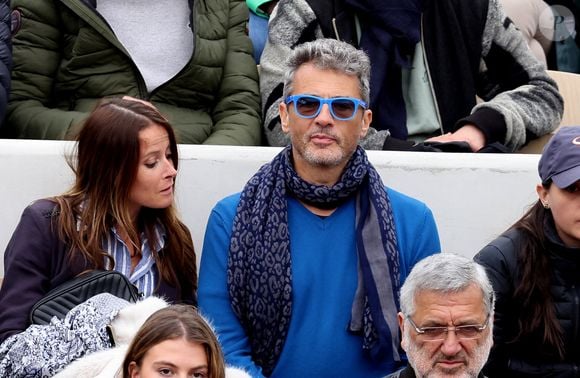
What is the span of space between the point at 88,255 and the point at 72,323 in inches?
16.9

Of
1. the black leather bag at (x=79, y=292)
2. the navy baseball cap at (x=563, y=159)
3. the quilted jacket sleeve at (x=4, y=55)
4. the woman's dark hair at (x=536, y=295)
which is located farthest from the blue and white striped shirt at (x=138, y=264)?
the navy baseball cap at (x=563, y=159)

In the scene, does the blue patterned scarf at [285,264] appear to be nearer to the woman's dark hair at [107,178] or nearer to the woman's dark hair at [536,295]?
the woman's dark hair at [107,178]

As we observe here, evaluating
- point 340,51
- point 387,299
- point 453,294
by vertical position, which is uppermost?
point 340,51

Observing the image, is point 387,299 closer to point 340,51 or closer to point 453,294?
point 453,294

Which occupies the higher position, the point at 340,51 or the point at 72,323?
the point at 340,51

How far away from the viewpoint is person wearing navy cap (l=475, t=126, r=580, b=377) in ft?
12.0

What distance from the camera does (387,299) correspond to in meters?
3.72

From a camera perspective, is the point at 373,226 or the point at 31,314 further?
the point at 373,226

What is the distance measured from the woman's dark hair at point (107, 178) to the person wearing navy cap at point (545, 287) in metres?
1.01

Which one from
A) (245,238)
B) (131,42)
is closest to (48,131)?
(131,42)

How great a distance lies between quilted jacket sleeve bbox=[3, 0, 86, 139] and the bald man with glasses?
1.96 m

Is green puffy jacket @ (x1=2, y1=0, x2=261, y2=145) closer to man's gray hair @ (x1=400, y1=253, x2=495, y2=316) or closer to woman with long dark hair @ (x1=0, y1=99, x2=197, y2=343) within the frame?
woman with long dark hair @ (x1=0, y1=99, x2=197, y2=343)

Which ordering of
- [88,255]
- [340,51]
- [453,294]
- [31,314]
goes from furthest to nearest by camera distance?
[340,51] < [88,255] < [31,314] < [453,294]

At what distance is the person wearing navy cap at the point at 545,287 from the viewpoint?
3.66 m
